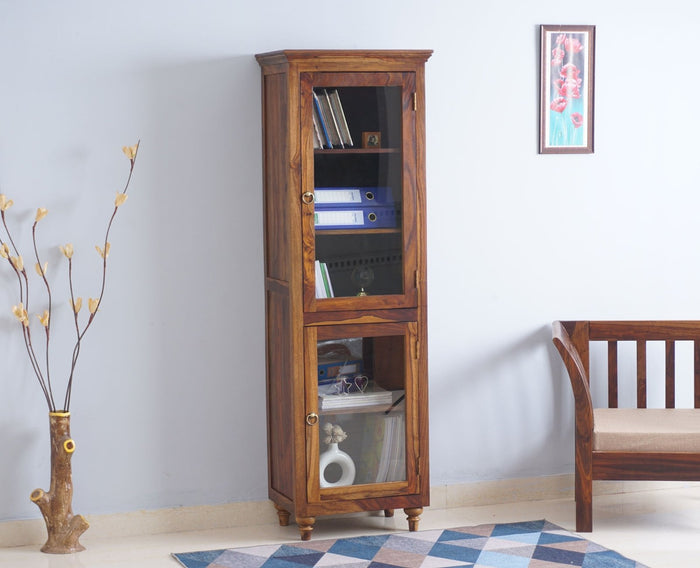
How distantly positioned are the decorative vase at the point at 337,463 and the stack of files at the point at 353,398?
13 cm

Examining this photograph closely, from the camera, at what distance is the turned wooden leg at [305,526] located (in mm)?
3434

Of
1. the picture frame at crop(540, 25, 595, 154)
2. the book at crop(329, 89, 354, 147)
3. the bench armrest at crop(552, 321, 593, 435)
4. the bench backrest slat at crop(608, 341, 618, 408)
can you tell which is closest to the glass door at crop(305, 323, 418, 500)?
the bench armrest at crop(552, 321, 593, 435)

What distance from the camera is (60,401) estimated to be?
3461 millimetres

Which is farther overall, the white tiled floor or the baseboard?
the baseboard

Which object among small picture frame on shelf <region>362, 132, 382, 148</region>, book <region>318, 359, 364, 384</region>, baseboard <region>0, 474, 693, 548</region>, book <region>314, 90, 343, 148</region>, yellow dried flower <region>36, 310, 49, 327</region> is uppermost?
book <region>314, 90, 343, 148</region>

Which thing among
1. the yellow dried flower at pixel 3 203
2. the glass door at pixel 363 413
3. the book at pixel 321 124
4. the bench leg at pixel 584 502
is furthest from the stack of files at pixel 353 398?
the yellow dried flower at pixel 3 203

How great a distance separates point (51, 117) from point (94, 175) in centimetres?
23

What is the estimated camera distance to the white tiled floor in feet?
10.8

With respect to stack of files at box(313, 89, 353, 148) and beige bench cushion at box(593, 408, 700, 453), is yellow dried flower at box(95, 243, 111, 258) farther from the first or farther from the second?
beige bench cushion at box(593, 408, 700, 453)

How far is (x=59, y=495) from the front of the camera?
3336mm

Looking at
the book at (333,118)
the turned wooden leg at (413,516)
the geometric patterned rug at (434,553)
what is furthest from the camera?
the turned wooden leg at (413,516)

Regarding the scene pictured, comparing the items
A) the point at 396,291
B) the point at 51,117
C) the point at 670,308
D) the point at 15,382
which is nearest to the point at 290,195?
the point at 396,291

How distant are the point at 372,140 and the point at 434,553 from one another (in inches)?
52.4

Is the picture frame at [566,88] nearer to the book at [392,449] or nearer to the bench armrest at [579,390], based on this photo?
the bench armrest at [579,390]
